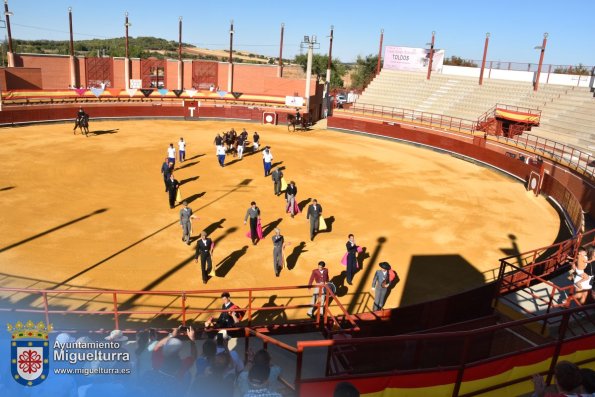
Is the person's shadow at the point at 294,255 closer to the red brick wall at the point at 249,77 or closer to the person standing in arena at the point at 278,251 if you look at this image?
the person standing in arena at the point at 278,251

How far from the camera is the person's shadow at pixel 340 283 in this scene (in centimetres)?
1166

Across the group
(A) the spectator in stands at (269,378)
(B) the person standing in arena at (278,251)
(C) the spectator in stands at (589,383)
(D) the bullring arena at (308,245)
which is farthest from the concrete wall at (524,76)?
(A) the spectator in stands at (269,378)

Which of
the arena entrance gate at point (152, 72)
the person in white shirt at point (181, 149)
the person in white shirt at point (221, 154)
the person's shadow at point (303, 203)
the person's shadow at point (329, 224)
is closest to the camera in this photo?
the person's shadow at point (329, 224)

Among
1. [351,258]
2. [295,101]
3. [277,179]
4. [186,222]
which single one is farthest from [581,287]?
[295,101]

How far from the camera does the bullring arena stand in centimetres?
595

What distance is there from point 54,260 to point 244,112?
30.6 m

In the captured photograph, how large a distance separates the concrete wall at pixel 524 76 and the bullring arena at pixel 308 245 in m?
0.21

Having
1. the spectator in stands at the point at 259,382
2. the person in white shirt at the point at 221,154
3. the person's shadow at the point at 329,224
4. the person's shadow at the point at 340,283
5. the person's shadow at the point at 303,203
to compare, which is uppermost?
the spectator in stands at the point at 259,382

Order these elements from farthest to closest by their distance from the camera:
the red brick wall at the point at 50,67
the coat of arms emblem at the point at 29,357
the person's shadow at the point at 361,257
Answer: the red brick wall at the point at 50,67 < the person's shadow at the point at 361,257 < the coat of arms emblem at the point at 29,357

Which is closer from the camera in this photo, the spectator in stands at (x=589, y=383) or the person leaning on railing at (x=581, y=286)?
the spectator in stands at (x=589, y=383)

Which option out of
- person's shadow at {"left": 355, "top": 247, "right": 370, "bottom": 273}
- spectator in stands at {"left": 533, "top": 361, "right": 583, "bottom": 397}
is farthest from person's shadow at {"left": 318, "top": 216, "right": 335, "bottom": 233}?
spectator in stands at {"left": 533, "top": 361, "right": 583, "bottom": 397}

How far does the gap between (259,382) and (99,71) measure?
5691 centimetres

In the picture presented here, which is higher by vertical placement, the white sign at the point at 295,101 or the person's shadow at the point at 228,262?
the white sign at the point at 295,101

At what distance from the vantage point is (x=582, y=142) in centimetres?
2861
